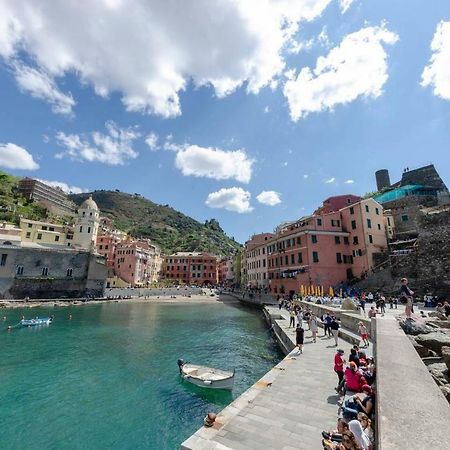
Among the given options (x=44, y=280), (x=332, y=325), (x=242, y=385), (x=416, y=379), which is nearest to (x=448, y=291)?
(x=332, y=325)

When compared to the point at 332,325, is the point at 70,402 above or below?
below

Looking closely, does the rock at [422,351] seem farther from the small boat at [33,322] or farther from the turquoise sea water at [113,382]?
the small boat at [33,322]

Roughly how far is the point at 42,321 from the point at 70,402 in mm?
25453

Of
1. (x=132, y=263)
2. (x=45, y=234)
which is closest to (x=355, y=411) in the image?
(x=45, y=234)

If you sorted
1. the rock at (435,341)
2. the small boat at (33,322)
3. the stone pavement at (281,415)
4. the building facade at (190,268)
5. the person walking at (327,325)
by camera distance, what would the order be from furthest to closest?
the building facade at (190,268), the small boat at (33,322), the person walking at (327,325), the rock at (435,341), the stone pavement at (281,415)

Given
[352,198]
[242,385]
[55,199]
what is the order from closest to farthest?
1. [242,385]
2. [352,198]
3. [55,199]

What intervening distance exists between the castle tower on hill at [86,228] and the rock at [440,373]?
2928 inches

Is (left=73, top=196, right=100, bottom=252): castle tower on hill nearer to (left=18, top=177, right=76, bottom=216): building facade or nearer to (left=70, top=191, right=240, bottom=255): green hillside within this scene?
(left=18, top=177, right=76, bottom=216): building facade

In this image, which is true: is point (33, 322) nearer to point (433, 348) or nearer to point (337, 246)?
point (433, 348)

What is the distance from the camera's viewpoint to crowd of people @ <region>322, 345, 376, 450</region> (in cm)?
509

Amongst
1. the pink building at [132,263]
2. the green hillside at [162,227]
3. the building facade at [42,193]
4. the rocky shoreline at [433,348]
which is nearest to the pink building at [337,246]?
the rocky shoreline at [433,348]

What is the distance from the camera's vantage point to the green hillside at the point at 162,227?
493 ft

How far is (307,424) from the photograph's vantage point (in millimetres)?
7660

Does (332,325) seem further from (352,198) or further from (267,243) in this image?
(352,198)
